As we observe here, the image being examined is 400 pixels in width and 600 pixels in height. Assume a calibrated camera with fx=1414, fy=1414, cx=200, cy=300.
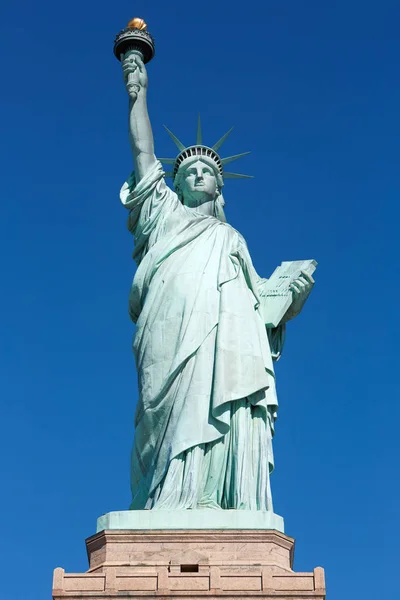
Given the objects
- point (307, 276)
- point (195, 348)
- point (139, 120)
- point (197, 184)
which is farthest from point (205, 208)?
point (195, 348)

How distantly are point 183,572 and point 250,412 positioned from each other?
3.15 meters

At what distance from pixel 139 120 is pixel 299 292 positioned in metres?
3.86

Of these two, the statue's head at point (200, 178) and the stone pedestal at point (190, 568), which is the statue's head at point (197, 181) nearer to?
the statue's head at point (200, 178)

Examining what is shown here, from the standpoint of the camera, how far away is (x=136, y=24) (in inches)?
960

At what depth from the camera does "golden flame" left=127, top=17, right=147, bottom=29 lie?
24.3m

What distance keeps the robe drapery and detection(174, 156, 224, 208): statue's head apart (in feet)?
3.23

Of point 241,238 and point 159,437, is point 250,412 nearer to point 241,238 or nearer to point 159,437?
point 159,437

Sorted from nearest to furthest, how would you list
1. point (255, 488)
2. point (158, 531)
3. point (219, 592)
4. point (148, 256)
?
point (219, 592)
point (158, 531)
point (255, 488)
point (148, 256)

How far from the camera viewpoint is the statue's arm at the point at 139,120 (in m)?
23.1

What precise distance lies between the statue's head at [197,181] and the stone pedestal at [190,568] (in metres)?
6.75

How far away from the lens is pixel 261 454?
2056 cm

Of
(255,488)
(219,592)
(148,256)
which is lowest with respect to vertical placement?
(219,592)

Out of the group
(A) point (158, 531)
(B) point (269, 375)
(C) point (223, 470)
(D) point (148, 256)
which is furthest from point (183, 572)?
(D) point (148, 256)

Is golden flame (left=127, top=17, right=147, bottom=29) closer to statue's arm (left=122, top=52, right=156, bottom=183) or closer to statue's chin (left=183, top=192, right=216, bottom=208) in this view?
statue's arm (left=122, top=52, right=156, bottom=183)
